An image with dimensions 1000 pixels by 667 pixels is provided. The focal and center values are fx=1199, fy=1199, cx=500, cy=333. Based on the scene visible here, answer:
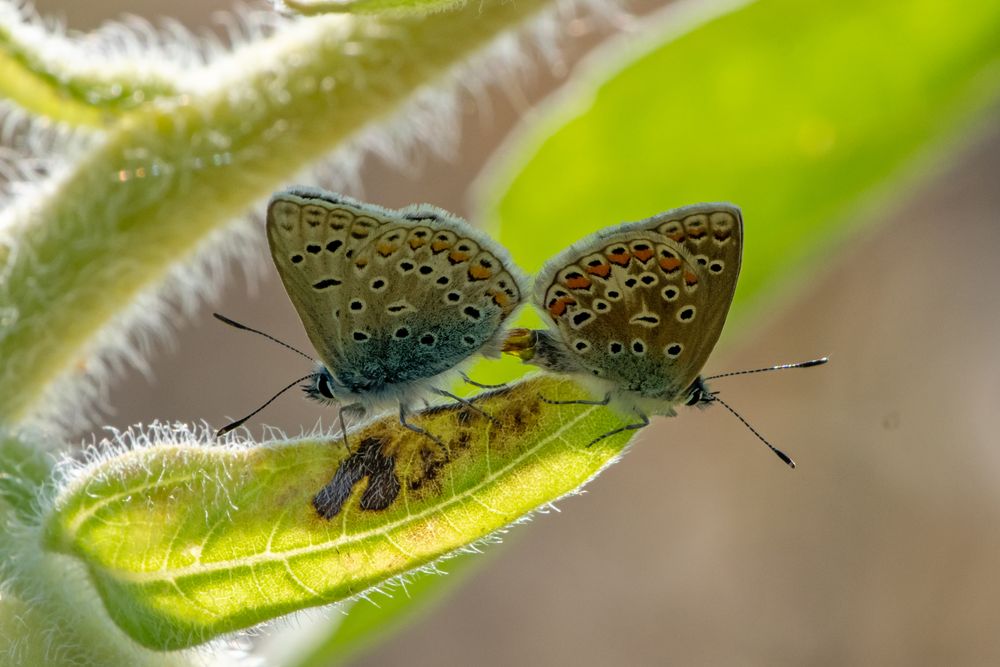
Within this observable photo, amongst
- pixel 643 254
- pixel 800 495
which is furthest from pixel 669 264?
pixel 800 495

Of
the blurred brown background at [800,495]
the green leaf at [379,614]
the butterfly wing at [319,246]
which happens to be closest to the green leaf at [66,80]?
the butterfly wing at [319,246]

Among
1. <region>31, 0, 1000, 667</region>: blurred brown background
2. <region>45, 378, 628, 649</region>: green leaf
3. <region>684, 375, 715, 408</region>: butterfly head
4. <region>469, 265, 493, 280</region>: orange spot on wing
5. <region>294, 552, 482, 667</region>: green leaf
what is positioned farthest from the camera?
<region>31, 0, 1000, 667</region>: blurred brown background

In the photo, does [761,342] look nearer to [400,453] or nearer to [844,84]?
[844,84]

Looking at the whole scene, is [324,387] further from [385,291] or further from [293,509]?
[293,509]

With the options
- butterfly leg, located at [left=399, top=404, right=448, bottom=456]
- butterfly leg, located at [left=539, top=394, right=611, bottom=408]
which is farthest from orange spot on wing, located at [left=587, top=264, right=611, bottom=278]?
butterfly leg, located at [left=399, top=404, right=448, bottom=456]

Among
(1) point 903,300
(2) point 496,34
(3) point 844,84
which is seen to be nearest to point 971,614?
(1) point 903,300

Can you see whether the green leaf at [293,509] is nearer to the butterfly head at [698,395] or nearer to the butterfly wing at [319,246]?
the butterfly wing at [319,246]

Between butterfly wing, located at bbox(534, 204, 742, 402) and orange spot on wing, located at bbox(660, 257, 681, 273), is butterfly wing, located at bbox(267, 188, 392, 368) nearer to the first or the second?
butterfly wing, located at bbox(534, 204, 742, 402)
